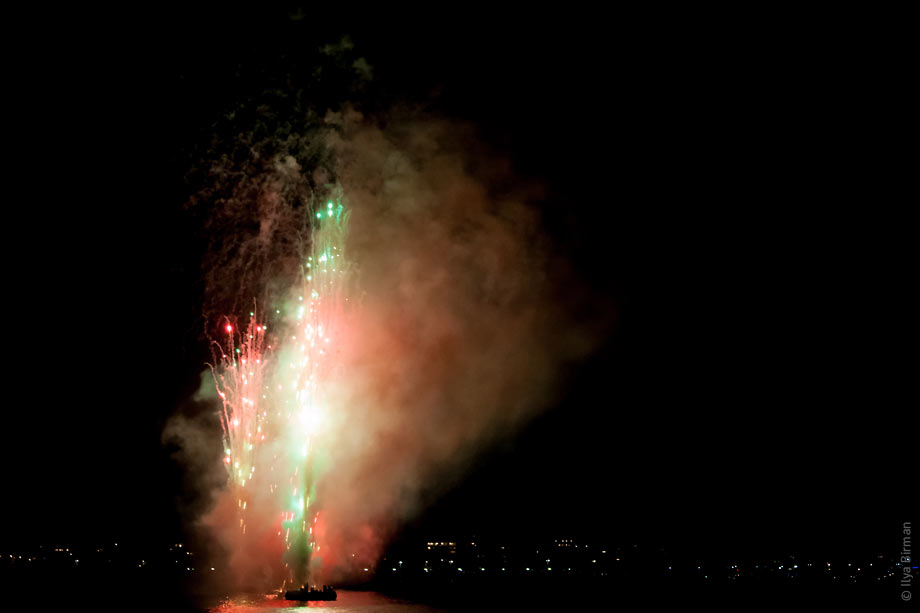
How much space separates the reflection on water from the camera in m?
24.0

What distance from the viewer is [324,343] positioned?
73.8 ft

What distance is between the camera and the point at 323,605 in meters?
25.8

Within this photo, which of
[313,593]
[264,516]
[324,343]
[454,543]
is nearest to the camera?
[324,343]


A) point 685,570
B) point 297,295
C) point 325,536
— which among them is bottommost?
point 685,570

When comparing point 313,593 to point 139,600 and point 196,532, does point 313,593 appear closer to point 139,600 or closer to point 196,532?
point 139,600

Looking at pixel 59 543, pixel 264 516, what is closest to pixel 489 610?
pixel 264 516

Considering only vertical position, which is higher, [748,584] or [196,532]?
[196,532]

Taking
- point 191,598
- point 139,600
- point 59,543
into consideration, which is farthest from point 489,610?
point 59,543

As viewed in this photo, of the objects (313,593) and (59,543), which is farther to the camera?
(59,543)

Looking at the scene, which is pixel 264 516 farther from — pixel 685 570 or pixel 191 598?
pixel 685 570

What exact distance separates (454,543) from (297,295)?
70.4m

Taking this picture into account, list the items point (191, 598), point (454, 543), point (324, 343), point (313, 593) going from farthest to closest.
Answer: point (454, 543), point (191, 598), point (313, 593), point (324, 343)

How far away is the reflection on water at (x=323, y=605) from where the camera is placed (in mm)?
23978

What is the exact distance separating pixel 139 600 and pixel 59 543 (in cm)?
5584
